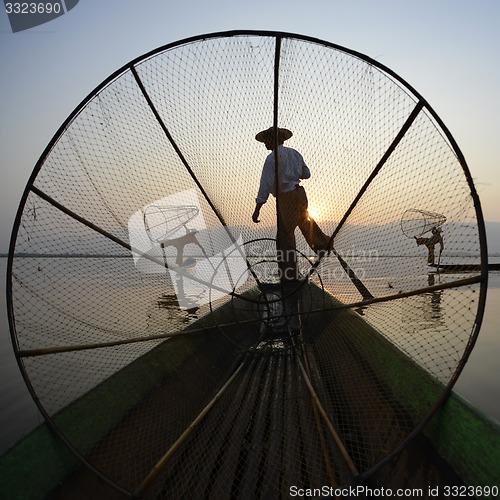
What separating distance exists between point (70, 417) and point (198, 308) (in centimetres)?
297

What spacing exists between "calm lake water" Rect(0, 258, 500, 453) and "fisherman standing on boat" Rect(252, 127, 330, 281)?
2316mm

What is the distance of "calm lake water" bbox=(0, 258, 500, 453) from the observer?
2920 millimetres

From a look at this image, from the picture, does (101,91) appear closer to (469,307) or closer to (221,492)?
(221,492)

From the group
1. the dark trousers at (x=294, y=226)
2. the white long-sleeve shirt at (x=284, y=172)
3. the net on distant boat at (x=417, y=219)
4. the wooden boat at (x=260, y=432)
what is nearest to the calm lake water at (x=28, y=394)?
the wooden boat at (x=260, y=432)

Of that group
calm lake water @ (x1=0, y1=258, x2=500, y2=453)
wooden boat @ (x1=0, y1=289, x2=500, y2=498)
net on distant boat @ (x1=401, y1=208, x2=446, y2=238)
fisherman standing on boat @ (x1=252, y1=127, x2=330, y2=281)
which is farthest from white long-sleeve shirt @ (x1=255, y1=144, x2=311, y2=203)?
calm lake water @ (x1=0, y1=258, x2=500, y2=453)

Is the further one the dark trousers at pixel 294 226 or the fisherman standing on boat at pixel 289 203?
the dark trousers at pixel 294 226

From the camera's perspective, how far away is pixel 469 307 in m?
2.03

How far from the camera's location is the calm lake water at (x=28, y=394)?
9.58ft

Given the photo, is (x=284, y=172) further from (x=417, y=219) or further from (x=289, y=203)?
(x=417, y=219)

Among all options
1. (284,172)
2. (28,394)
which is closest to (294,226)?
(284,172)

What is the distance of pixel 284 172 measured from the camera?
3.93 meters

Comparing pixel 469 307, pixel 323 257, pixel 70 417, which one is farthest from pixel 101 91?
pixel 469 307

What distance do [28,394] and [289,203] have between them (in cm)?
376

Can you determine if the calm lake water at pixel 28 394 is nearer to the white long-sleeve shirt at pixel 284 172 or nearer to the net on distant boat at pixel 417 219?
the net on distant boat at pixel 417 219
